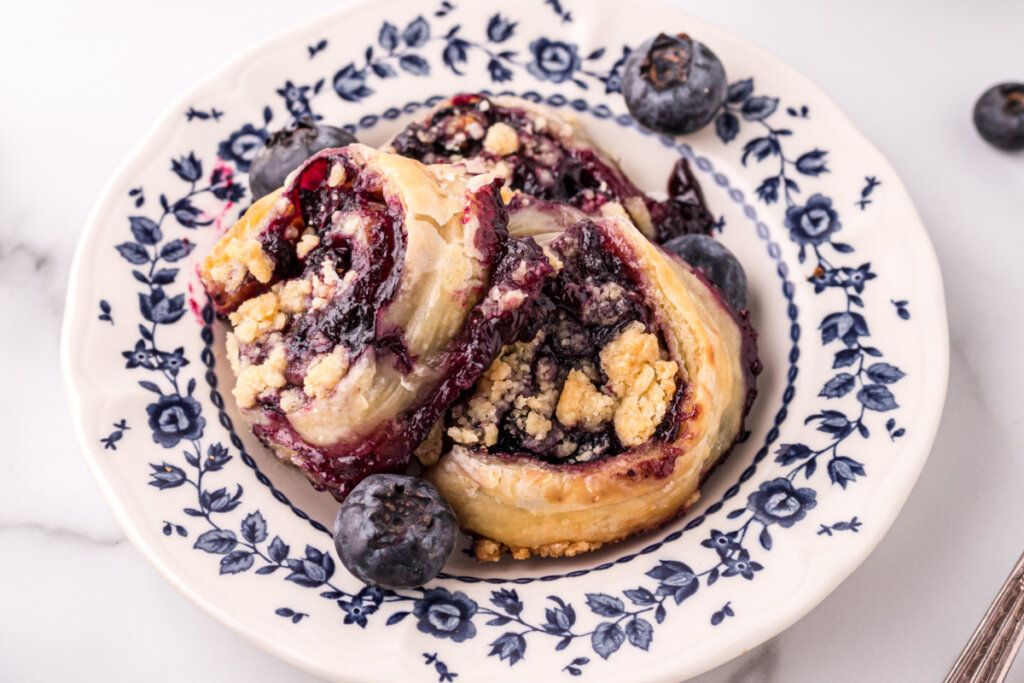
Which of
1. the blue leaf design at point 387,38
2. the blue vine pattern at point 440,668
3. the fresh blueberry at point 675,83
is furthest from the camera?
the blue leaf design at point 387,38

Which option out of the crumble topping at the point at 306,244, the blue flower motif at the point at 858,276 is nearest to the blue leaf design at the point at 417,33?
the crumble topping at the point at 306,244

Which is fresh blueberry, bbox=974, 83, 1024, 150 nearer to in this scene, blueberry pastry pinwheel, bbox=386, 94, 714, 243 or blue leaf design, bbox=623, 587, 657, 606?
blueberry pastry pinwheel, bbox=386, 94, 714, 243

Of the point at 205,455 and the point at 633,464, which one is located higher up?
the point at 633,464

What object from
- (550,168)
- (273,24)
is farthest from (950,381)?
(273,24)

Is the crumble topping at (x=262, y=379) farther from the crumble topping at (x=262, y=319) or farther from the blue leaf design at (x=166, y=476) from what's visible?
the blue leaf design at (x=166, y=476)

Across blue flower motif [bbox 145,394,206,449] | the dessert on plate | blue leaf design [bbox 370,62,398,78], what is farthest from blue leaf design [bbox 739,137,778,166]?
blue flower motif [bbox 145,394,206,449]

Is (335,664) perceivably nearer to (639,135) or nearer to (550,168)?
(550,168)
